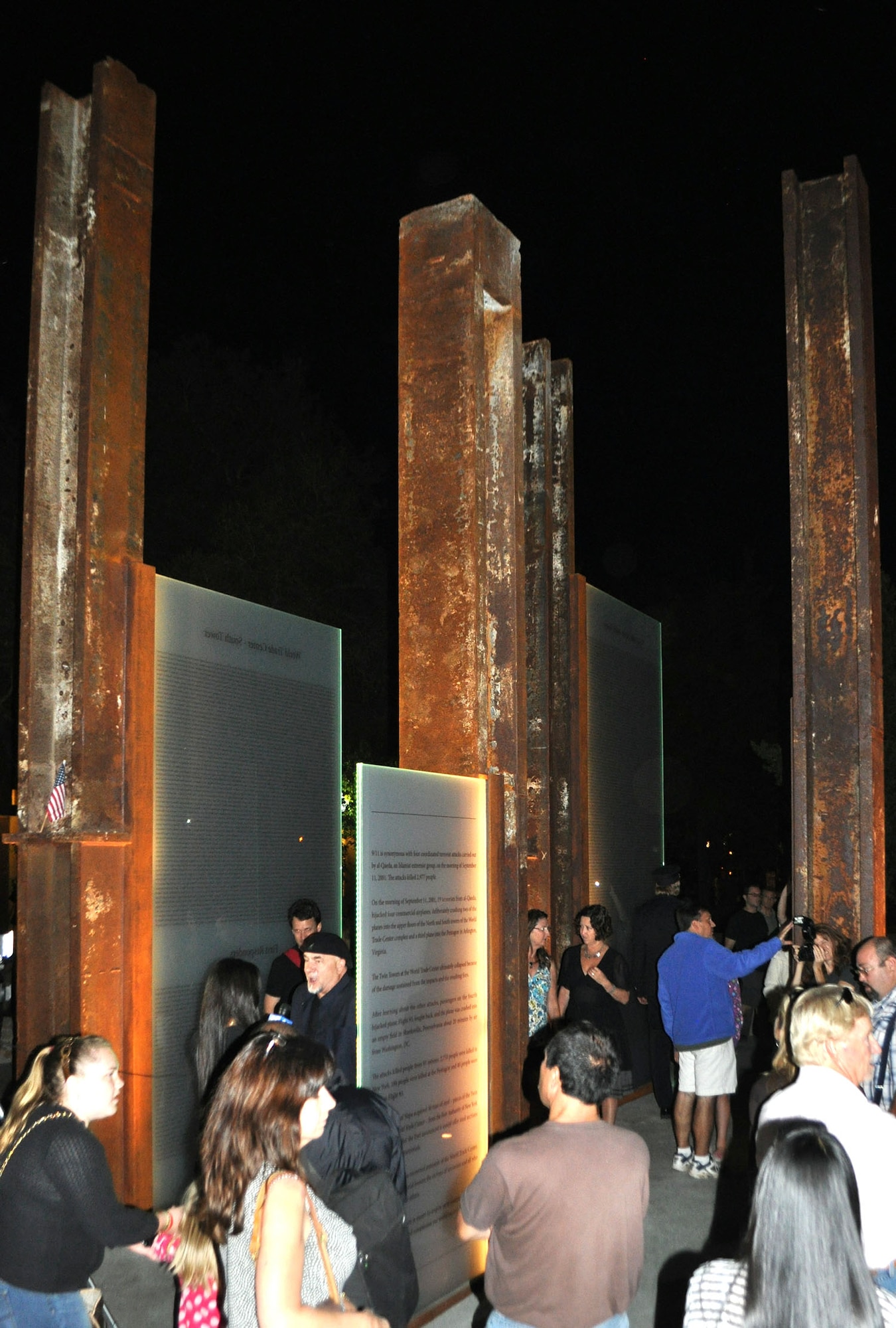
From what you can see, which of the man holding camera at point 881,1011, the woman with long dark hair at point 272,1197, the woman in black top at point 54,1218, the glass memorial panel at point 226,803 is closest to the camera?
the woman with long dark hair at point 272,1197

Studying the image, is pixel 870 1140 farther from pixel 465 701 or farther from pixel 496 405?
pixel 496 405

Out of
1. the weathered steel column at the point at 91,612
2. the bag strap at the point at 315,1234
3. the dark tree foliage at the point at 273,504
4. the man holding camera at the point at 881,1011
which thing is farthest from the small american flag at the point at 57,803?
the dark tree foliage at the point at 273,504

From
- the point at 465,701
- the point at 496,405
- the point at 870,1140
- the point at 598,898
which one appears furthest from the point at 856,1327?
the point at 598,898

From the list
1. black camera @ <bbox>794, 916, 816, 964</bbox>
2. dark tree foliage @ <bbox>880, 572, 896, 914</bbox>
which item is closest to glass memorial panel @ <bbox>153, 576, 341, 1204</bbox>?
black camera @ <bbox>794, 916, 816, 964</bbox>

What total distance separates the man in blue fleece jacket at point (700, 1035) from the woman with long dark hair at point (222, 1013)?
10.1 feet

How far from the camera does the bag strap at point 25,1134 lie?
3.21 m

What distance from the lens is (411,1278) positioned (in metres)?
3.01

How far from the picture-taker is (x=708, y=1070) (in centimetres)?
710

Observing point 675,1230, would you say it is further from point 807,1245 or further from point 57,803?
point 807,1245

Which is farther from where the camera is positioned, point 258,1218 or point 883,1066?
point 883,1066

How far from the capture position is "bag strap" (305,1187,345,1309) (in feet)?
8.54

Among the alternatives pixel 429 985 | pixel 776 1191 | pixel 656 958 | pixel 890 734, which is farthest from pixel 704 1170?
pixel 890 734

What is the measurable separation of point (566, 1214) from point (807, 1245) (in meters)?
0.99

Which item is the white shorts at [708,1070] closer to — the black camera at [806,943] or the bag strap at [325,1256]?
the black camera at [806,943]
